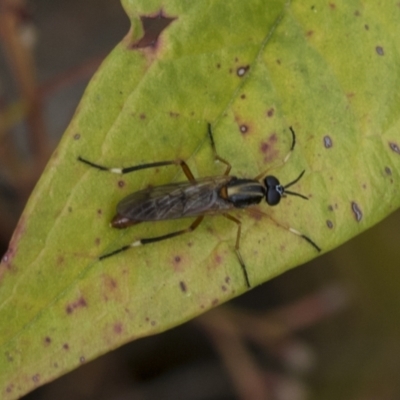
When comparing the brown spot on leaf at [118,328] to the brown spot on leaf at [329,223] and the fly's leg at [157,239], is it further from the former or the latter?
the brown spot on leaf at [329,223]

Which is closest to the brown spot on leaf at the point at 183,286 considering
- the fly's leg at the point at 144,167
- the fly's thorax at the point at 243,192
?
the fly's leg at the point at 144,167

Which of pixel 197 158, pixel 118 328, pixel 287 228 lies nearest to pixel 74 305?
pixel 118 328

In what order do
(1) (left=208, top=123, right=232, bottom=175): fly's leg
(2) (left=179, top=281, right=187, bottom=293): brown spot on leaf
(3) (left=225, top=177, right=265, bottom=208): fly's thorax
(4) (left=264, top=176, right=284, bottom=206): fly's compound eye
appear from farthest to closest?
(3) (left=225, top=177, right=265, bottom=208): fly's thorax → (4) (left=264, top=176, right=284, bottom=206): fly's compound eye → (1) (left=208, top=123, right=232, bottom=175): fly's leg → (2) (left=179, top=281, right=187, bottom=293): brown spot on leaf

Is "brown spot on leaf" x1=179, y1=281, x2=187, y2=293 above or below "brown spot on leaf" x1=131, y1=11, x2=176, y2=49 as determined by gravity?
below

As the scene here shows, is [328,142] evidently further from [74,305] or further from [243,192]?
[74,305]

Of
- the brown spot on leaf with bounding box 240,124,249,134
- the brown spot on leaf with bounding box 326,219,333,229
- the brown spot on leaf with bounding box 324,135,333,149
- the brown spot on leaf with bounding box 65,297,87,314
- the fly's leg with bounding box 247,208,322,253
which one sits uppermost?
the brown spot on leaf with bounding box 240,124,249,134

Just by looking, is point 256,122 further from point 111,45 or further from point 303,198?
point 111,45

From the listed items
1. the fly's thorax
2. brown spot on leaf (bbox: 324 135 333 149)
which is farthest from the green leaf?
the fly's thorax

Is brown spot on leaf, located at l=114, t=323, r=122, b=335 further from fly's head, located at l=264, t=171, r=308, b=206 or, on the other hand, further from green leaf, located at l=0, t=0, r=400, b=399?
fly's head, located at l=264, t=171, r=308, b=206

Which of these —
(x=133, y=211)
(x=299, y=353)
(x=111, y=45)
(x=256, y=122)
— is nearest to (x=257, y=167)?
(x=256, y=122)

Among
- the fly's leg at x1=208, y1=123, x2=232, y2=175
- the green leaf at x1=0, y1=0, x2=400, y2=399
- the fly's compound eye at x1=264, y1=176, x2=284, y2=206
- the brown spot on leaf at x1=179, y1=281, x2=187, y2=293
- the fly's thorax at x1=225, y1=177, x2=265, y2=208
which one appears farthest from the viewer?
the fly's thorax at x1=225, y1=177, x2=265, y2=208
